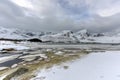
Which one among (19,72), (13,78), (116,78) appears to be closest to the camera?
(116,78)

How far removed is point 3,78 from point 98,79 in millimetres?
9055

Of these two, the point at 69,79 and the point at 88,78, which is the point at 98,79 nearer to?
the point at 88,78

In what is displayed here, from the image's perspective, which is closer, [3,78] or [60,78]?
[60,78]

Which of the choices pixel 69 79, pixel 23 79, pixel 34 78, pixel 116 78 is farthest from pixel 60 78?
pixel 116 78

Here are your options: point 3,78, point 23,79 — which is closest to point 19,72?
point 3,78

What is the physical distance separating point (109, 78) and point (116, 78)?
54 cm

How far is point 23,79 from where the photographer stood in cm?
1520

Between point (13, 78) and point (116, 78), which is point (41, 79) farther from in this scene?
point (116, 78)

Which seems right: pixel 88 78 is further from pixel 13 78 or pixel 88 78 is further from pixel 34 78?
pixel 13 78

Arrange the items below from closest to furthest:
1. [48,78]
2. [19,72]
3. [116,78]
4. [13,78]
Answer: [116,78] < [48,78] < [13,78] < [19,72]

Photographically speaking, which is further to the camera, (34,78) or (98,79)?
(34,78)

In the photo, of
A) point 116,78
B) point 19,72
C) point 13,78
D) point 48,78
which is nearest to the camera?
point 116,78

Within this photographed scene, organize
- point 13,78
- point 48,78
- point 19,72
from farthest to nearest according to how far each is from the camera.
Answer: point 19,72, point 13,78, point 48,78

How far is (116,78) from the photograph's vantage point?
13.7 meters
